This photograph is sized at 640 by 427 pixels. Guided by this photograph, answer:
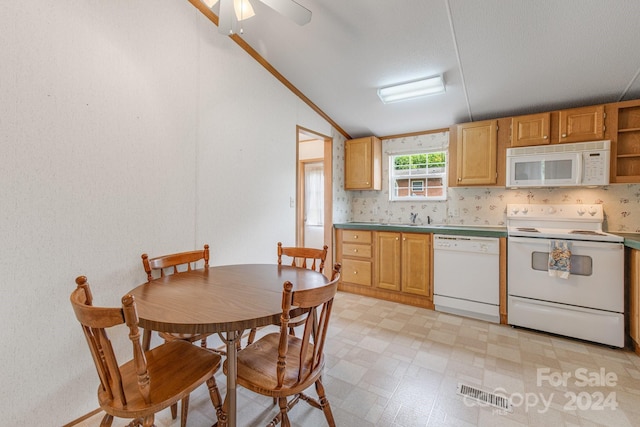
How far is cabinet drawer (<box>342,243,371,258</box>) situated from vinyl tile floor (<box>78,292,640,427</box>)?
110cm

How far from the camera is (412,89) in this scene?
2818 millimetres

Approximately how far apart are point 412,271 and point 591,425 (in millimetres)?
1918

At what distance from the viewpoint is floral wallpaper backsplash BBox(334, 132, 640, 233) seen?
9.21 feet

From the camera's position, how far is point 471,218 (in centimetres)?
356

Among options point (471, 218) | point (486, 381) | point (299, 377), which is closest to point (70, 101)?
point (299, 377)

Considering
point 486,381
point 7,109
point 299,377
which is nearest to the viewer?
point 299,377

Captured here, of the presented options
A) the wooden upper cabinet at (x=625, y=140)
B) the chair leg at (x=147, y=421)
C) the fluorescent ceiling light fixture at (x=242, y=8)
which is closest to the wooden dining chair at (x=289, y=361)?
the chair leg at (x=147, y=421)

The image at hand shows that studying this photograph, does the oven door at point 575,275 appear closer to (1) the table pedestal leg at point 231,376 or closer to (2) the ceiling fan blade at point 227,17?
(1) the table pedestal leg at point 231,376

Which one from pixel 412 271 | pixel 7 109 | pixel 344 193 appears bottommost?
pixel 412 271

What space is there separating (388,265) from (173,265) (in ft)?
8.23

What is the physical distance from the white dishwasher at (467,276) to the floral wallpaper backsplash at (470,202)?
2.29 feet

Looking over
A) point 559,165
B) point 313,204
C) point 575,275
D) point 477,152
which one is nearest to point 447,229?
point 477,152

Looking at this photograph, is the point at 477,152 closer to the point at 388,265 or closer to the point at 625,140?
the point at 625,140

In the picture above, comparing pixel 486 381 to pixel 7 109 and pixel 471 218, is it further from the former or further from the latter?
pixel 7 109
